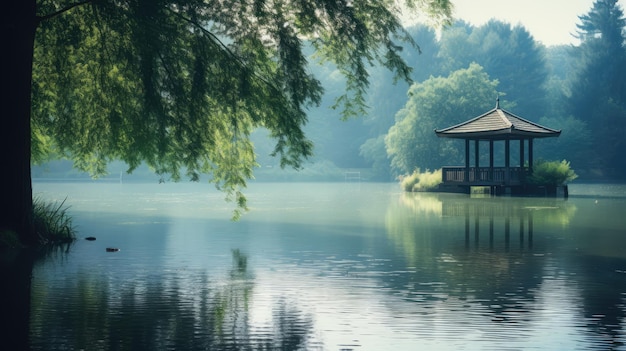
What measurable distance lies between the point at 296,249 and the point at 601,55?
89.1 metres

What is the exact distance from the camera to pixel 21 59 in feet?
62.2

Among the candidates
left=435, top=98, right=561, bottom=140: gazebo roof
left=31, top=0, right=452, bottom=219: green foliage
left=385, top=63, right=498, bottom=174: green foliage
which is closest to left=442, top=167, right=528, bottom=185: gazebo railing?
left=435, top=98, right=561, bottom=140: gazebo roof

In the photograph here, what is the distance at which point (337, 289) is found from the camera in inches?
534

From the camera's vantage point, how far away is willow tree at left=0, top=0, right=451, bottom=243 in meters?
19.1

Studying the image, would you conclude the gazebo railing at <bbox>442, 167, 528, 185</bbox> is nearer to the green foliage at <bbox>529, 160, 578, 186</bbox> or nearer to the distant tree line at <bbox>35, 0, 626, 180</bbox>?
the green foliage at <bbox>529, 160, 578, 186</bbox>

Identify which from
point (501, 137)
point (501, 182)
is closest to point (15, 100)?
point (501, 182)

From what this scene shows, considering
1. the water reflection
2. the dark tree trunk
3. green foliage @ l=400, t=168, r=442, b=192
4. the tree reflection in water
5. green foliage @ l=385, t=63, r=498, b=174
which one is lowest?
the tree reflection in water

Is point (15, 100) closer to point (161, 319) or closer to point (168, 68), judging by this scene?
point (168, 68)

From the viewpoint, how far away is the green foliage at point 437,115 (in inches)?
3265

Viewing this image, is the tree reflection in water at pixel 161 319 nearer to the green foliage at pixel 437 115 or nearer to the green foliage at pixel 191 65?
the green foliage at pixel 191 65

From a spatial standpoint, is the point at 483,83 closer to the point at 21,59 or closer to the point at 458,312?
the point at 21,59

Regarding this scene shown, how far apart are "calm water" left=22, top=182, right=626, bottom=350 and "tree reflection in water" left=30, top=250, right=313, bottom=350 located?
21mm

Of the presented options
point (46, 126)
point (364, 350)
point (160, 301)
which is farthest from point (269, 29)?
point (364, 350)

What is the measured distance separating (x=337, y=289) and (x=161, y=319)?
3475mm
